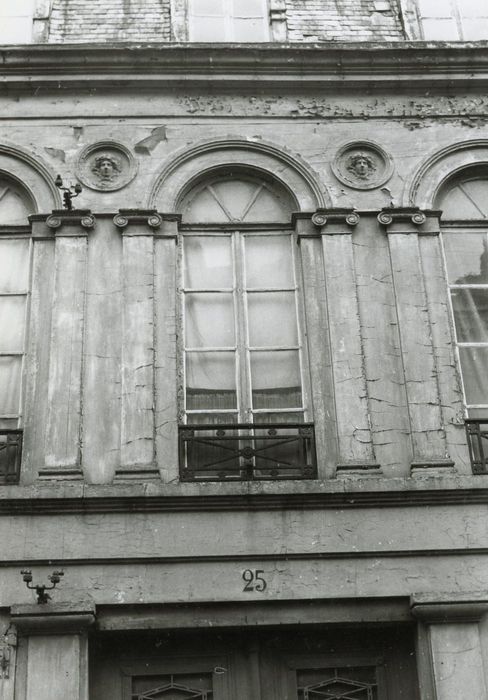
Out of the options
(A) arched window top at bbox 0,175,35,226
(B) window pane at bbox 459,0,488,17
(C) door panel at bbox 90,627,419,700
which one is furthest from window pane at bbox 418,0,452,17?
(C) door panel at bbox 90,627,419,700

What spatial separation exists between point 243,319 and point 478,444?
102 inches

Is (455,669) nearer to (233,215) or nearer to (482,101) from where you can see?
(233,215)

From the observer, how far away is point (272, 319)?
995 centimetres

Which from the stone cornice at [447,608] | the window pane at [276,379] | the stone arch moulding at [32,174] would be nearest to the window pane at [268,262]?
the window pane at [276,379]

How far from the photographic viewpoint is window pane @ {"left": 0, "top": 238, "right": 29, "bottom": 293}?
993 cm

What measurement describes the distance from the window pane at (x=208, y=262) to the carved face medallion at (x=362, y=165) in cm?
141

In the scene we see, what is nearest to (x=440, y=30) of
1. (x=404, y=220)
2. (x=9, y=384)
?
(x=404, y=220)

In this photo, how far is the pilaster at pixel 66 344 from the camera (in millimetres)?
Result: 8898

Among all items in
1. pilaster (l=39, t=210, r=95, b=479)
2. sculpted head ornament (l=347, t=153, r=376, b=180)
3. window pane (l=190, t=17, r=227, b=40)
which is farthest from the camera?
window pane (l=190, t=17, r=227, b=40)

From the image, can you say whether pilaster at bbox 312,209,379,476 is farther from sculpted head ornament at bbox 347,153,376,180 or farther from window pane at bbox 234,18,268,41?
window pane at bbox 234,18,268,41

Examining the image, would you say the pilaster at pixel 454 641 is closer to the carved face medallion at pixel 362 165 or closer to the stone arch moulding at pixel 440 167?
the stone arch moulding at pixel 440 167

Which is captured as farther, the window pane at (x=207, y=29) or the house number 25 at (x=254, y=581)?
the window pane at (x=207, y=29)

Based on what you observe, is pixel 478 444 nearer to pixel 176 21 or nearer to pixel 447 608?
pixel 447 608

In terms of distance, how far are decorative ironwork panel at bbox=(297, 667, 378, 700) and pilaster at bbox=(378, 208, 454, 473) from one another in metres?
1.88
